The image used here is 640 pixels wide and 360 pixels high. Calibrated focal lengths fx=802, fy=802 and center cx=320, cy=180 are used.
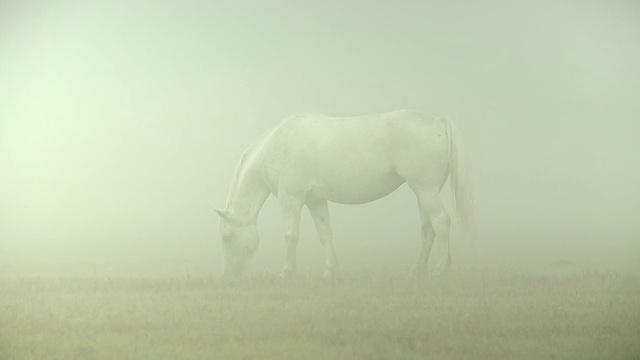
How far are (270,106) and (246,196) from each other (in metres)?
0.55

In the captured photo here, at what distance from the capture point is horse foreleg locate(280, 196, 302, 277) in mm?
4520

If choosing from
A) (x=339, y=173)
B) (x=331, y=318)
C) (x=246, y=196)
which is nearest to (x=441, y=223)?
(x=339, y=173)

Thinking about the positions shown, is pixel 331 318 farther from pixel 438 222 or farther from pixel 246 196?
→ pixel 246 196

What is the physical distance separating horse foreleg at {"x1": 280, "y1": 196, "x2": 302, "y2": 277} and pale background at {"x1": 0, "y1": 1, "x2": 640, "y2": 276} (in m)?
0.11

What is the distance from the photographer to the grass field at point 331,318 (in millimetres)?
3895

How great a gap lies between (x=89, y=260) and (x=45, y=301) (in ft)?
1.22

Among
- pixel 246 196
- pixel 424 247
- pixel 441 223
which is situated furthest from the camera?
pixel 246 196

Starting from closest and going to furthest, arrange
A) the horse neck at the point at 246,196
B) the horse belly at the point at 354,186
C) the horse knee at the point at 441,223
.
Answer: the horse knee at the point at 441,223
the horse belly at the point at 354,186
the horse neck at the point at 246,196

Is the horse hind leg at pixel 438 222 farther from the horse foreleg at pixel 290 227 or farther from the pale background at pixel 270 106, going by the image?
the horse foreleg at pixel 290 227

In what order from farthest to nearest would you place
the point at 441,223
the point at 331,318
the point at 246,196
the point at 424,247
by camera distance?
the point at 246,196 < the point at 424,247 < the point at 441,223 < the point at 331,318

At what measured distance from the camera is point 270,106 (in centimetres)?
472

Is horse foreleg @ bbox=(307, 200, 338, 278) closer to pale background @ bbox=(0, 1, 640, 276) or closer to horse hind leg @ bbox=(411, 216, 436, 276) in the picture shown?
pale background @ bbox=(0, 1, 640, 276)

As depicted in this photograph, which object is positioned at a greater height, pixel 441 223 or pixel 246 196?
pixel 246 196

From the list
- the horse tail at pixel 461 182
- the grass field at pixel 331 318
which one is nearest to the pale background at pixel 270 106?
the horse tail at pixel 461 182
